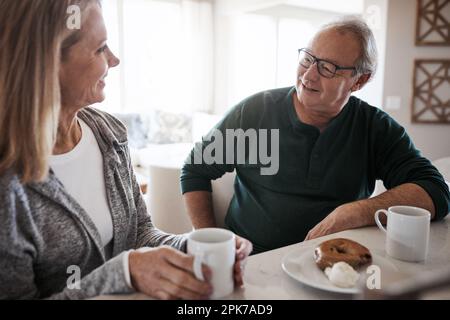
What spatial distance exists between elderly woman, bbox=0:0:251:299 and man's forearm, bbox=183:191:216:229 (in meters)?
0.37

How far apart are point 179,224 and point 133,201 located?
921 mm

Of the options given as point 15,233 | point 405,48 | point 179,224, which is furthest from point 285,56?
point 15,233

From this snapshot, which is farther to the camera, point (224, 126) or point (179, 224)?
point (179, 224)

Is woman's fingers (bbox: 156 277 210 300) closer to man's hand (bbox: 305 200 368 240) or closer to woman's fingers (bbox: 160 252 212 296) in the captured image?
woman's fingers (bbox: 160 252 212 296)

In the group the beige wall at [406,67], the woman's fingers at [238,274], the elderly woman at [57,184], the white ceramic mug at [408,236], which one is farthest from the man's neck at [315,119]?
the beige wall at [406,67]

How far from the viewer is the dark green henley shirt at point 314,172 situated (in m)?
1.32

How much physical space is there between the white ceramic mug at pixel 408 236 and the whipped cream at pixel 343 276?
0.19 m

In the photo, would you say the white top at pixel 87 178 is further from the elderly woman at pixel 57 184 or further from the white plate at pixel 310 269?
the white plate at pixel 310 269

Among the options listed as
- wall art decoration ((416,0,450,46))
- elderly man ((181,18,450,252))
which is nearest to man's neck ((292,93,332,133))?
elderly man ((181,18,450,252))

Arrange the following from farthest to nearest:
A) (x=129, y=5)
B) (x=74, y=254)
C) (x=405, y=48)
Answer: (x=129, y=5) < (x=405, y=48) < (x=74, y=254)

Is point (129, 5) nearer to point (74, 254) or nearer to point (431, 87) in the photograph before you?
point (431, 87)

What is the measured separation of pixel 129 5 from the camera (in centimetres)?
511

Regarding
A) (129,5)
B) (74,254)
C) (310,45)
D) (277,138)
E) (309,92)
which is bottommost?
(74,254)

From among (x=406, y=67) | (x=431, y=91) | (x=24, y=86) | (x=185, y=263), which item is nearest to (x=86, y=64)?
(x=24, y=86)
